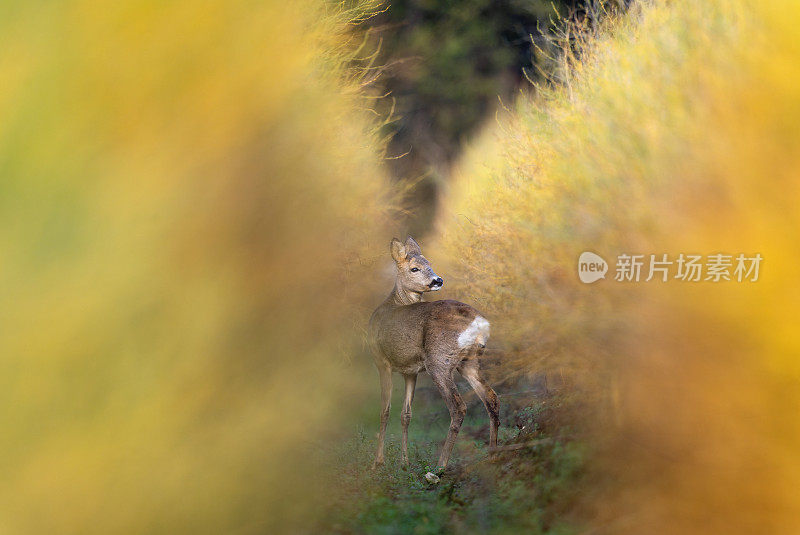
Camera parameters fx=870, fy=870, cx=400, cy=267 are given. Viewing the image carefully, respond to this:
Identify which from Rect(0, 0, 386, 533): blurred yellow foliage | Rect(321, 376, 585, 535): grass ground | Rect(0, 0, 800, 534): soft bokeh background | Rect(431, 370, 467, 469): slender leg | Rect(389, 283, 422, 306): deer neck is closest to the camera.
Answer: Rect(0, 0, 386, 533): blurred yellow foliage

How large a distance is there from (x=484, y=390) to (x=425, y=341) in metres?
0.86

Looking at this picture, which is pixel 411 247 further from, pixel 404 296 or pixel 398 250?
pixel 404 296

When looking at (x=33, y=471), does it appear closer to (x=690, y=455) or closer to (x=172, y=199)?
(x=172, y=199)

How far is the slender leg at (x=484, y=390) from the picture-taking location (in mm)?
9578

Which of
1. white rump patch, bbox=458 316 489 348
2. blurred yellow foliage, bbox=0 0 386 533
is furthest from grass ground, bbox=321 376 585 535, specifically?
white rump patch, bbox=458 316 489 348

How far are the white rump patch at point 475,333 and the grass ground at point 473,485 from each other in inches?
45.2

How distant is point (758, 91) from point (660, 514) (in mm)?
3616

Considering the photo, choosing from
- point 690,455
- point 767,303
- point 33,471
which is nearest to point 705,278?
point 767,303

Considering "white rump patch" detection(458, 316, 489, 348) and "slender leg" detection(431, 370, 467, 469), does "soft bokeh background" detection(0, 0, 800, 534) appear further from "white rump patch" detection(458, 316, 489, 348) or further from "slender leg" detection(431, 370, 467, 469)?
"white rump patch" detection(458, 316, 489, 348)

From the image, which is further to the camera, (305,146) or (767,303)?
(305,146)

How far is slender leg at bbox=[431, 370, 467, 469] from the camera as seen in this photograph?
9508 mm

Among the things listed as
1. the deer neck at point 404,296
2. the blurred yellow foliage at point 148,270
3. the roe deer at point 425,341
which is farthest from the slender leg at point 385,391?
the blurred yellow foliage at point 148,270

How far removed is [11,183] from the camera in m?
5.50

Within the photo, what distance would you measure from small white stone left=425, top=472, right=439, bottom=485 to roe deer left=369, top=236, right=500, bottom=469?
188mm
